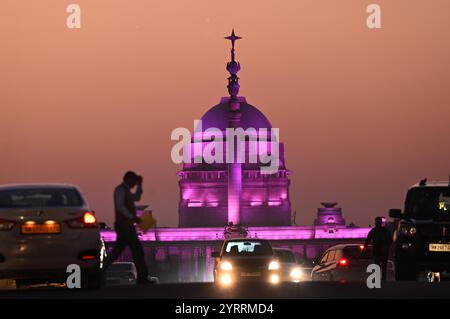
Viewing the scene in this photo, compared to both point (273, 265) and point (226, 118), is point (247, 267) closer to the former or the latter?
point (273, 265)

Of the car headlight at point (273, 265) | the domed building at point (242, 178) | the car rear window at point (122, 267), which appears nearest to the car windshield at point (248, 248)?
the car headlight at point (273, 265)

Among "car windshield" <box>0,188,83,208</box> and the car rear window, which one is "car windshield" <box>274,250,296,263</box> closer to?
the car rear window

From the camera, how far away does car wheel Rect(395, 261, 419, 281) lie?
29.8m

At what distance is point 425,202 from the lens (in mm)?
30609

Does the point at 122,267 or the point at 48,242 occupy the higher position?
the point at 48,242

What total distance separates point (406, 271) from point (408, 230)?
84 centimetres

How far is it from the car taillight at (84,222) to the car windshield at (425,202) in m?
9.31

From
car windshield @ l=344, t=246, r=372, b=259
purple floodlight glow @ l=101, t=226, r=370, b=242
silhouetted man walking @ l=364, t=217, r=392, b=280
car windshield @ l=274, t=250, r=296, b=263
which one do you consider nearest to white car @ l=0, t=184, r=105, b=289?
silhouetted man walking @ l=364, t=217, r=392, b=280

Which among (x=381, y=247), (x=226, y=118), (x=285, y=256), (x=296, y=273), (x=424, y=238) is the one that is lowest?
(x=296, y=273)

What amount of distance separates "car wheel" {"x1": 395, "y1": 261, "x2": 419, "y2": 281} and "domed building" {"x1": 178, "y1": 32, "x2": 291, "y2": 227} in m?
148

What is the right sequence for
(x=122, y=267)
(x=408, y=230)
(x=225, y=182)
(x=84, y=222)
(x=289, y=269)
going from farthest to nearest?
(x=225, y=182), (x=122, y=267), (x=289, y=269), (x=408, y=230), (x=84, y=222)

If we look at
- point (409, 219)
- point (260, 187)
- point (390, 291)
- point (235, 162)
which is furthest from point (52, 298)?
point (260, 187)

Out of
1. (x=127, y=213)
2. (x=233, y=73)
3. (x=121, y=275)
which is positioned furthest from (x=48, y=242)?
(x=233, y=73)

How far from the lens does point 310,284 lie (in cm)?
2577
